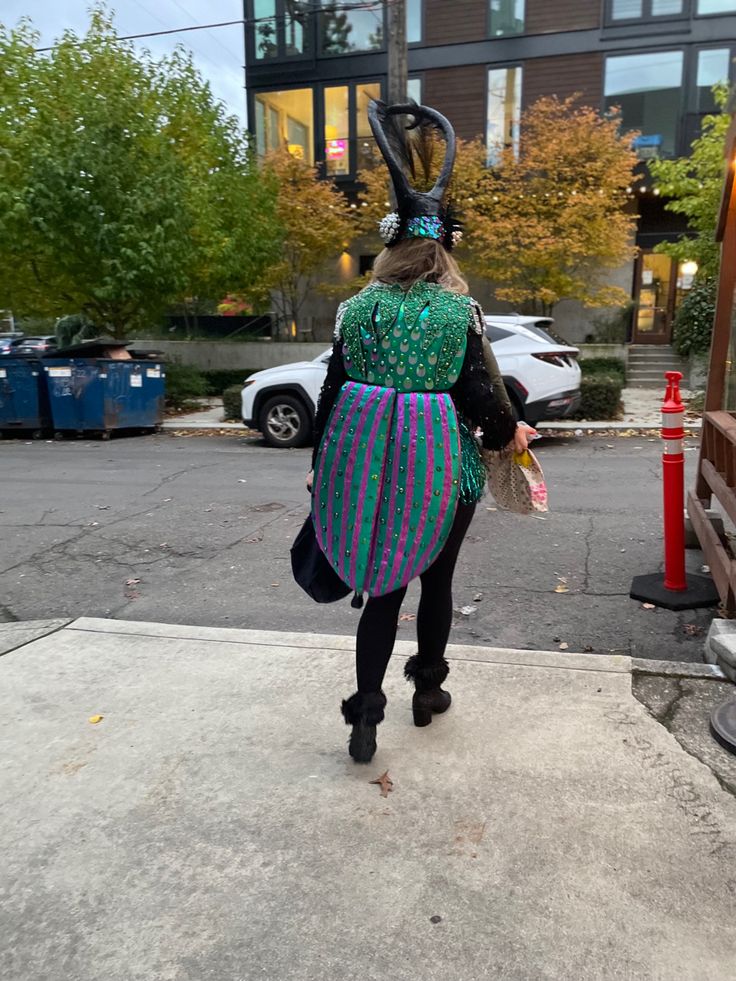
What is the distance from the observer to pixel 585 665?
3.31 metres

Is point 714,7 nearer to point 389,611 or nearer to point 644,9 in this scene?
point 644,9

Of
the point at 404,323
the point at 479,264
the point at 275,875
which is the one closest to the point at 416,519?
the point at 404,323

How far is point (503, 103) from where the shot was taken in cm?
1903

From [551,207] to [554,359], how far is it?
21.6 feet

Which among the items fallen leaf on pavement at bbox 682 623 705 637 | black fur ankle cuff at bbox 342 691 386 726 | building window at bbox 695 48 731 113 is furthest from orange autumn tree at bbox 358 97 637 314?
black fur ankle cuff at bbox 342 691 386 726

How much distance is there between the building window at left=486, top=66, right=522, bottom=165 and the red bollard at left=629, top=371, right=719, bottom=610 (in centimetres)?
1669

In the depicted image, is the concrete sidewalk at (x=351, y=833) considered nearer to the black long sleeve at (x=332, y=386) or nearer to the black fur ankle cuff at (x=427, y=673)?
the black fur ankle cuff at (x=427, y=673)

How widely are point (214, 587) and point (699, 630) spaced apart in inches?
110

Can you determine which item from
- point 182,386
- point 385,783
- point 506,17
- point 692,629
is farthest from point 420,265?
point 506,17

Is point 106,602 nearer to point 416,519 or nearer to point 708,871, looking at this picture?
point 416,519

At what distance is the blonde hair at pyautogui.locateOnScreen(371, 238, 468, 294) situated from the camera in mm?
2547

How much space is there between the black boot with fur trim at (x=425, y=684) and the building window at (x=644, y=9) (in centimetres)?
1986

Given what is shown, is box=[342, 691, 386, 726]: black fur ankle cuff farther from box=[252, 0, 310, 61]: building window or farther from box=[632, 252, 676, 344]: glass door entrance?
box=[252, 0, 310, 61]: building window

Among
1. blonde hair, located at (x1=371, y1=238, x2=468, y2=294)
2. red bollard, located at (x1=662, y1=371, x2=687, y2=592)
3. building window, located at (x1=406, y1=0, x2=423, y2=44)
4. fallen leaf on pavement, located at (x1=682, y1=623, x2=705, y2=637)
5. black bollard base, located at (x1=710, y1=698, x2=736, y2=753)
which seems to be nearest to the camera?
blonde hair, located at (x1=371, y1=238, x2=468, y2=294)
